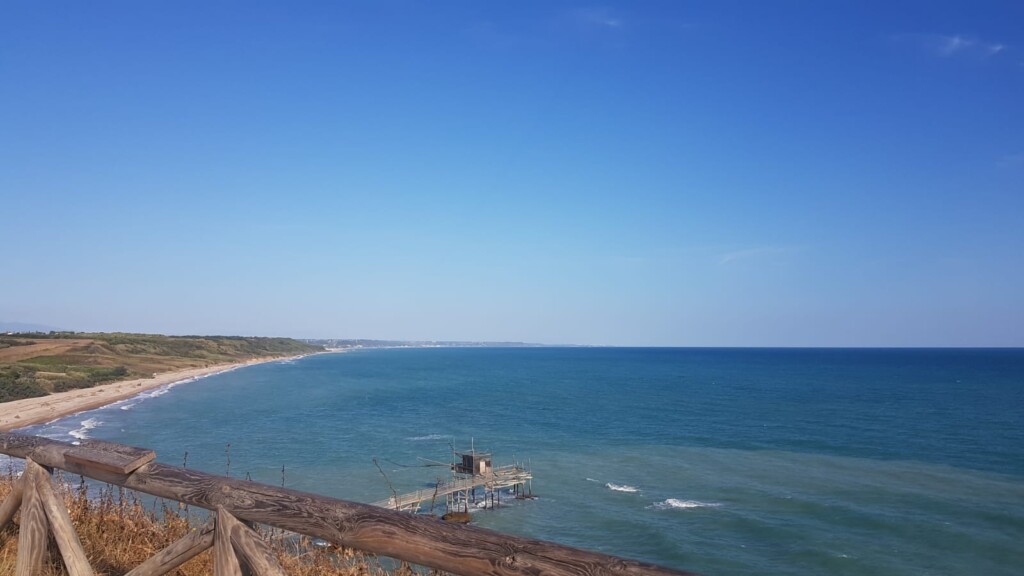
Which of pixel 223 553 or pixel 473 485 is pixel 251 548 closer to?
pixel 223 553

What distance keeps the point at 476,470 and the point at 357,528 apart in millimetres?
32244

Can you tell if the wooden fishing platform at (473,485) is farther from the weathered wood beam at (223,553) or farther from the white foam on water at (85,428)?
the white foam on water at (85,428)

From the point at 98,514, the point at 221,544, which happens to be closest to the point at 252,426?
the point at 98,514

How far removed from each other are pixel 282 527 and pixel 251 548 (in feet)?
1.05

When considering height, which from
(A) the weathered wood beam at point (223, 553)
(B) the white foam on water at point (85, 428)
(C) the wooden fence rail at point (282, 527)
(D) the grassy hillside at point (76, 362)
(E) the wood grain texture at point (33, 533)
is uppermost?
(C) the wooden fence rail at point (282, 527)

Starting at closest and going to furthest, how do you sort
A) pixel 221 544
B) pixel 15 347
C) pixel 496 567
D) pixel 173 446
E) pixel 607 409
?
pixel 496 567
pixel 221 544
pixel 173 446
pixel 607 409
pixel 15 347

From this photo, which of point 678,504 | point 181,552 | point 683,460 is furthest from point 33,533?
point 683,460

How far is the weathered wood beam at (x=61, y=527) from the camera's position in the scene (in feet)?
15.1

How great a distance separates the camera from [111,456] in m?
4.38

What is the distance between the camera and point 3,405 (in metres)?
57.2

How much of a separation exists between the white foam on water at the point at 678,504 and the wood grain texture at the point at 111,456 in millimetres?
30144

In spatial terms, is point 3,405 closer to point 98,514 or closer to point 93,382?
point 93,382

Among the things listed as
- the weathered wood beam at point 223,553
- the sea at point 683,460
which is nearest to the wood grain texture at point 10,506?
the weathered wood beam at point 223,553

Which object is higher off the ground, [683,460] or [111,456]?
[111,456]
